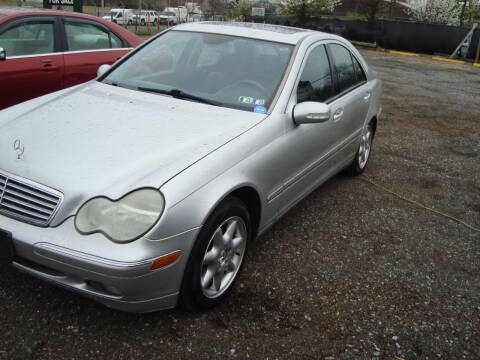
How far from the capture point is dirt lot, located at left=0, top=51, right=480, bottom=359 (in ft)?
7.91

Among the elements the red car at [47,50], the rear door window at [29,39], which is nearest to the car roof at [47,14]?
the red car at [47,50]

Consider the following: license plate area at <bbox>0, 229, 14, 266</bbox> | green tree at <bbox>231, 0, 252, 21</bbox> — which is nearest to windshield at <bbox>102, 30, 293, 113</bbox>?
license plate area at <bbox>0, 229, 14, 266</bbox>

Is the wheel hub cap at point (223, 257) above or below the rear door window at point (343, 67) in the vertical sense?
below

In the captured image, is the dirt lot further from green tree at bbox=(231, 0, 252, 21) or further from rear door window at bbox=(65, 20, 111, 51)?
green tree at bbox=(231, 0, 252, 21)

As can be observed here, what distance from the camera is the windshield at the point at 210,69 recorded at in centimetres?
323

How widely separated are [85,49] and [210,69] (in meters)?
2.78

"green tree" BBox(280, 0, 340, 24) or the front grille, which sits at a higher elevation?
"green tree" BBox(280, 0, 340, 24)

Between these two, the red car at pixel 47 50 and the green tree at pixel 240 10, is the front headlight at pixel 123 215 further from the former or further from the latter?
the green tree at pixel 240 10

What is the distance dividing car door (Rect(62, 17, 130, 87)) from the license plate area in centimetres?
349

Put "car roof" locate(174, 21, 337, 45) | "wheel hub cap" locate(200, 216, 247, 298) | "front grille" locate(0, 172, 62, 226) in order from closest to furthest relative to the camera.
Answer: "front grille" locate(0, 172, 62, 226), "wheel hub cap" locate(200, 216, 247, 298), "car roof" locate(174, 21, 337, 45)

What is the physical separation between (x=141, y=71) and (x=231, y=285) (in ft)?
6.22

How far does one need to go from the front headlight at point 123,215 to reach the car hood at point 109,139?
0.15 feet

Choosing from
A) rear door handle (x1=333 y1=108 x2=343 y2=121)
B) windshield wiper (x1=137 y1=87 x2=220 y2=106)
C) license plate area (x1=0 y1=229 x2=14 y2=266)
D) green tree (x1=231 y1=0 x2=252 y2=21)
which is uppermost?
Answer: green tree (x1=231 y1=0 x2=252 y2=21)

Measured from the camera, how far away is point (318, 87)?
3621 millimetres
